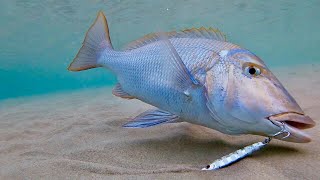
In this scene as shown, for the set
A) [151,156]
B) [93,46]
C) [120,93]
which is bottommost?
[151,156]

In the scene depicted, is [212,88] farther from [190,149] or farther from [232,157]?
[190,149]

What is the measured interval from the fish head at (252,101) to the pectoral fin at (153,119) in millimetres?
426

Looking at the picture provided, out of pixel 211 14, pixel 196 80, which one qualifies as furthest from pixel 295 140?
pixel 211 14

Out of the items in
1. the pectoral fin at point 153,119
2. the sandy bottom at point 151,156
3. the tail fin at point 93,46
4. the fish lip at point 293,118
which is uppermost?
the tail fin at point 93,46

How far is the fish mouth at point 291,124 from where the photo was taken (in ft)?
6.00

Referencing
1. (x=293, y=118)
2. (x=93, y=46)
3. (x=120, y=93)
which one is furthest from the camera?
(x=93, y=46)

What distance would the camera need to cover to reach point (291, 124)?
1.91 metres

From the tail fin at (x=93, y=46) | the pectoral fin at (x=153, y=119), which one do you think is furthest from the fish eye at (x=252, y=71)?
the tail fin at (x=93, y=46)

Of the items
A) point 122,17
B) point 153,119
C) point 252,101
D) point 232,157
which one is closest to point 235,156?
point 232,157

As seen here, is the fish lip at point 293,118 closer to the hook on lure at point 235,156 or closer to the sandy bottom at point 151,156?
the hook on lure at point 235,156

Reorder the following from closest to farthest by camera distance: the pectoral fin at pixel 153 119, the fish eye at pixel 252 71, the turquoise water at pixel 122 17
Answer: the fish eye at pixel 252 71 → the pectoral fin at pixel 153 119 → the turquoise water at pixel 122 17

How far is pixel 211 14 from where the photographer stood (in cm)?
2944

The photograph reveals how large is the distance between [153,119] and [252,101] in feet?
2.62

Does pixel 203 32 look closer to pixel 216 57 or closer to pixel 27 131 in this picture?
pixel 216 57
